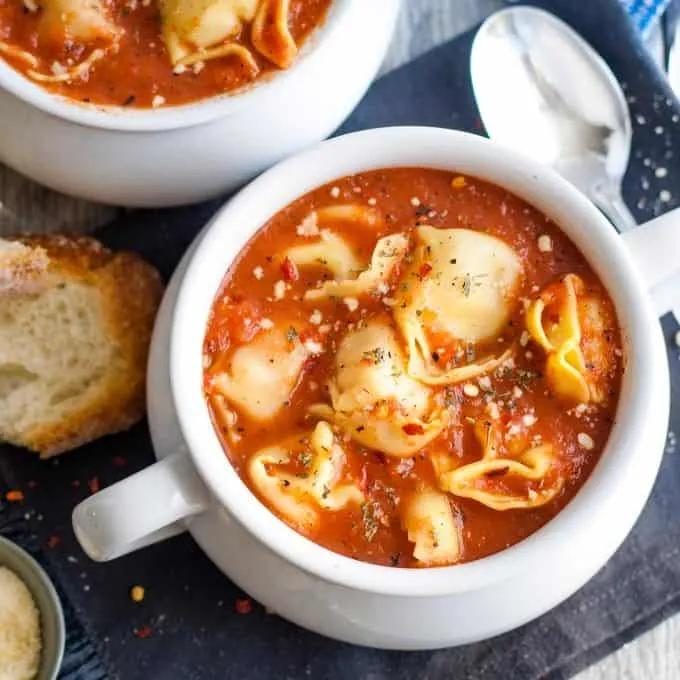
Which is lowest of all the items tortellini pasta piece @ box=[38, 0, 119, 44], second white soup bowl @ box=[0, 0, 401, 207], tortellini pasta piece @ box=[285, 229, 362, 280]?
tortellini pasta piece @ box=[285, 229, 362, 280]

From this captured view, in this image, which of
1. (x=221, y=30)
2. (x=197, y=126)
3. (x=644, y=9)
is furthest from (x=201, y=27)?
(x=644, y=9)

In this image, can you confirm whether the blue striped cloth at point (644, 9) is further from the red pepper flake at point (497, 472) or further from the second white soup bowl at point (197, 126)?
the red pepper flake at point (497, 472)

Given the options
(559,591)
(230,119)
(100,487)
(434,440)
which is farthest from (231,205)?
(559,591)

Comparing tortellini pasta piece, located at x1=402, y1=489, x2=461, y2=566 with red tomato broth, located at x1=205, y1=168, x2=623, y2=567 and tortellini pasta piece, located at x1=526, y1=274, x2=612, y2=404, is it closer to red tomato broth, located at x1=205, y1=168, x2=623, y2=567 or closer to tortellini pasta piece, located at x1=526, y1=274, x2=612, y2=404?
red tomato broth, located at x1=205, y1=168, x2=623, y2=567

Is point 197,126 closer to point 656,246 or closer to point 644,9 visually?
point 656,246

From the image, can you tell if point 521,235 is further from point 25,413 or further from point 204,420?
point 25,413

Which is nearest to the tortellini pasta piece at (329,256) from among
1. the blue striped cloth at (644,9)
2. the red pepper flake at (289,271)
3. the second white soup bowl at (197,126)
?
the red pepper flake at (289,271)

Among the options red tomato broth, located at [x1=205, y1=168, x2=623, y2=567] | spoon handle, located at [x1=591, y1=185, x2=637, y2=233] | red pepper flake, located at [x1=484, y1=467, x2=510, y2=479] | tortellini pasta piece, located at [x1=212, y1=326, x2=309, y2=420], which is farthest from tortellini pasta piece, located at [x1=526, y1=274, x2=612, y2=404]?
spoon handle, located at [x1=591, y1=185, x2=637, y2=233]

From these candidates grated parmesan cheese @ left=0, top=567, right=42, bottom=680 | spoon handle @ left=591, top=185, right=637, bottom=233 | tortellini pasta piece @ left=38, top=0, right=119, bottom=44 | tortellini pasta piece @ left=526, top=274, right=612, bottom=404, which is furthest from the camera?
spoon handle @ left=591, top=185, right=637, bottom=233
